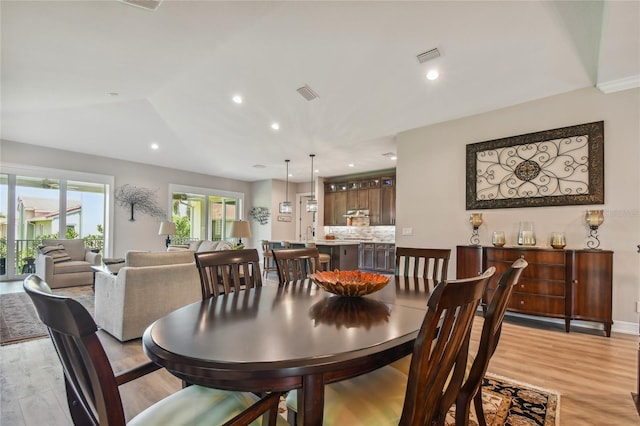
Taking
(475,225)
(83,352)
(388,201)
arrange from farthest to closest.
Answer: (388,201), (475,225), (83,352)

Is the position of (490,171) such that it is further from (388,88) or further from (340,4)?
(340,4)

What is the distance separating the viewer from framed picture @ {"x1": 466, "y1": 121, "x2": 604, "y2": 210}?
3.49m

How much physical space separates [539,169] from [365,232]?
5299mm

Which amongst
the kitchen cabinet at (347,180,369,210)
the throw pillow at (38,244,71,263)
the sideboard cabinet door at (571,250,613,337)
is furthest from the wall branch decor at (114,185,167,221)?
the sideboard cabinet door at (571,250,613,337)

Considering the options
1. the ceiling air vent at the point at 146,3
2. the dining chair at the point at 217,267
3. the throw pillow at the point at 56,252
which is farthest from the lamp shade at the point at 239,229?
the dining chair at the point at 217,267

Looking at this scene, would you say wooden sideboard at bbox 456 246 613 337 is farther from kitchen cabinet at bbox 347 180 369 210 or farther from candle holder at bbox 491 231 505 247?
kitchen cabinet at bbox 347 180 369 210

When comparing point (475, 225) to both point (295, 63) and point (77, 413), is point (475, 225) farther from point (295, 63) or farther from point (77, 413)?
point (77, 413)

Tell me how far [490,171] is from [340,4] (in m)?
2.88

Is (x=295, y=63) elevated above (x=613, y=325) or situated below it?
above

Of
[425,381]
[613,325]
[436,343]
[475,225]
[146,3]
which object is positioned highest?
[146,3]

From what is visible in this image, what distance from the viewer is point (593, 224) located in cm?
337

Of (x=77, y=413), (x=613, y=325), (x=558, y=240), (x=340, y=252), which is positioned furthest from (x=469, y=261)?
(x=77, y=413)

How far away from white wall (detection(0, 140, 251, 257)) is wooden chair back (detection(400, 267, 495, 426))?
25.4 ft

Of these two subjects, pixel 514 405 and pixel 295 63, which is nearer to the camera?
pixel 514 405
